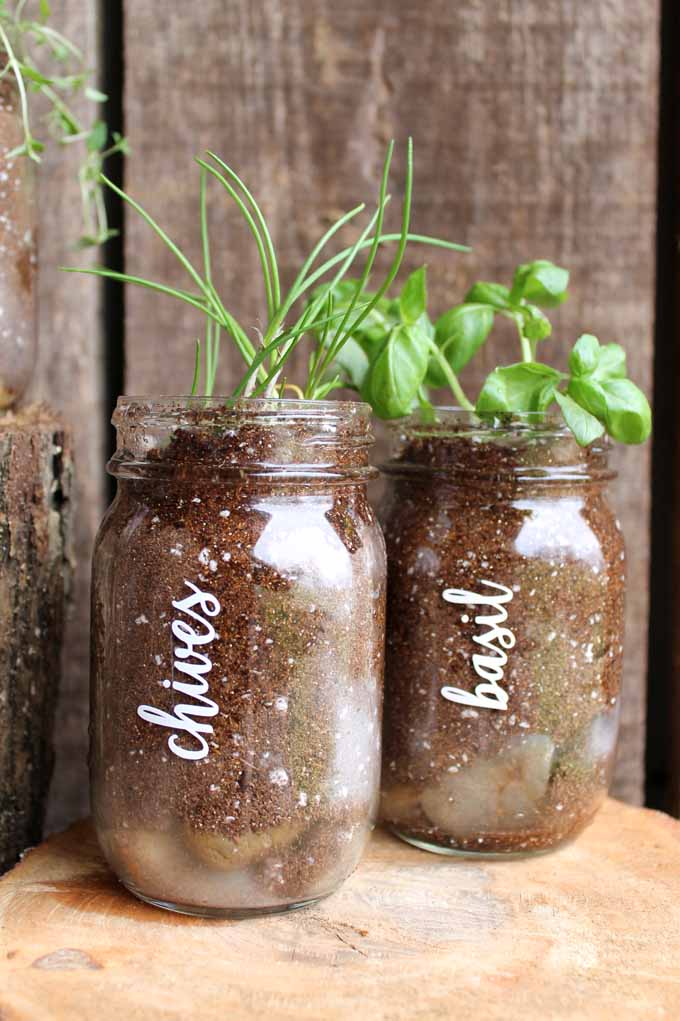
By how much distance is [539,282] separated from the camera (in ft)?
2.77

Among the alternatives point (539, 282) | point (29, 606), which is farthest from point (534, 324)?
point (29, 606)

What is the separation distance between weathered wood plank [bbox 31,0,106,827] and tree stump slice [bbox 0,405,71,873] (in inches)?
5.3

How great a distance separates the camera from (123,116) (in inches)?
41.4

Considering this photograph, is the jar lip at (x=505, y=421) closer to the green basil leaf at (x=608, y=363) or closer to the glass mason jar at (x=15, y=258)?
the green basil leaf at (x=608, y=363)

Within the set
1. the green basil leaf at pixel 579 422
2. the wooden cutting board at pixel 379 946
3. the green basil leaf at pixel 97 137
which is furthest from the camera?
the green basil leaf at pixel 97 137

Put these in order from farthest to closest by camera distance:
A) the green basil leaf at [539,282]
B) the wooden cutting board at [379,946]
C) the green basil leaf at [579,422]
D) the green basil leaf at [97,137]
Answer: the green basil leaf at [97,137]
the green basil leaf at [539,282]
the green basil leaf at [579,422]
the wooden cutting board at [379,946]

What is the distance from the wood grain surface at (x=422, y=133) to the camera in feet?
3.39

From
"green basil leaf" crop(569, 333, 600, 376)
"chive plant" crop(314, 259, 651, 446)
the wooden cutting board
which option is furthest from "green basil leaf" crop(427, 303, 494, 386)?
the wooden cutting board

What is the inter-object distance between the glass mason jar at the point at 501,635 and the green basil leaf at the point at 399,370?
0.14 feet

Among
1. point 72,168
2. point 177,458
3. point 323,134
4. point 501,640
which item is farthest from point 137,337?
point 501,640

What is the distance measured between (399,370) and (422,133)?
38 cm

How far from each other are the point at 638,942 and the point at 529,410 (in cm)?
40

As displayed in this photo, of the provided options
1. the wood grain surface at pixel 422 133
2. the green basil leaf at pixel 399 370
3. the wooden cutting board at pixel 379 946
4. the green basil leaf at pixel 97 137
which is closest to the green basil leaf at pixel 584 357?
the green basil leaf at pixel 399 370

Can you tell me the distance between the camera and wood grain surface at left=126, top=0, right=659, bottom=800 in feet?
3.39
